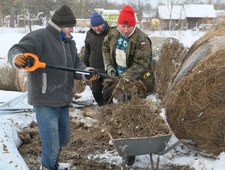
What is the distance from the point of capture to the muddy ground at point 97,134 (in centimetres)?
408

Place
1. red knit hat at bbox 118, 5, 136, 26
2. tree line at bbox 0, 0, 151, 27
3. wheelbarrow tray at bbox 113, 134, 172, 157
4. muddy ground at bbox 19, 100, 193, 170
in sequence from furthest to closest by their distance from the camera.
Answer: tree line at bbox 0, 0, 151, 27 → red knit hat at bbox 118, 5, 136, 26 → muddy ground at bbox 19, 100, 193, 170 → wheelbarrow tray at bbox 113, 134, 172, 157

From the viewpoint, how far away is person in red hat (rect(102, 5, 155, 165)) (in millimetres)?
4574

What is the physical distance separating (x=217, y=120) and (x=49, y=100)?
7.14 ft

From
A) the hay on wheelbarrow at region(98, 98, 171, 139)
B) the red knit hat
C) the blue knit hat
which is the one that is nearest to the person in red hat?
the red knit hat

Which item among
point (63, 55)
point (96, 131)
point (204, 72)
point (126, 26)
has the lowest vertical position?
point (96, 131)

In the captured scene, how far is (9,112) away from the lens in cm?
632

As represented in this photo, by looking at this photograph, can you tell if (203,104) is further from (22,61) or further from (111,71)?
(22,61)

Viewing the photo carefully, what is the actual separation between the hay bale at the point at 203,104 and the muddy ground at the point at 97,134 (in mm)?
518

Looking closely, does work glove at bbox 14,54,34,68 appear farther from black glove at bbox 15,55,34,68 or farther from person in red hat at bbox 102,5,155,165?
person in red hat at bbox 102,5,155,165

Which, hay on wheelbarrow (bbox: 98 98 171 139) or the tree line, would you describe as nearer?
hay on wheelbarrow (bbox: 98 98 171 139)

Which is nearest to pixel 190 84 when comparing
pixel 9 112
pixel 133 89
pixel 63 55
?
pixel 133 89

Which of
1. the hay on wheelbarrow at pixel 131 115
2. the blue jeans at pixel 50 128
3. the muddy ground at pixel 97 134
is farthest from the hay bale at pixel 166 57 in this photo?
the blue jeans at pixel 50 128

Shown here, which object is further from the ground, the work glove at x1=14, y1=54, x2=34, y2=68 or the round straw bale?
the work glove at x1=14, y1=54, x2=34, y2=68

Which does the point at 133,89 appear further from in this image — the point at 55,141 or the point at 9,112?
the point at 9,112
